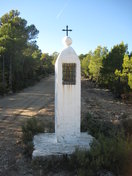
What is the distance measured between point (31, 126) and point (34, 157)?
1.95 m

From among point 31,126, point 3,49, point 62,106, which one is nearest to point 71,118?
point 62,106

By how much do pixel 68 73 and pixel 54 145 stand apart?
1.94 metres

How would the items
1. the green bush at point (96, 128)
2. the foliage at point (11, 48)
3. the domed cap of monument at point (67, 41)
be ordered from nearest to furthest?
the domed cap of monument at point (67, 41)
the green bush at point (96, 128)
the foliage at point (11, 48)

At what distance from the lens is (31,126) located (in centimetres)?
624

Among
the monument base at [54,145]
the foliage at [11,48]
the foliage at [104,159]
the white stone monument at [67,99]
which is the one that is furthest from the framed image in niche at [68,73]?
the foliage at [11,48]

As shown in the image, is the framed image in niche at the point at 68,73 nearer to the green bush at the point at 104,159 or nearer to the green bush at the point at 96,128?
the green bush at the point at 104,159

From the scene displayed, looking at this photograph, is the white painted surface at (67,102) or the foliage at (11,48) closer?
the white painted surface at (67,102)

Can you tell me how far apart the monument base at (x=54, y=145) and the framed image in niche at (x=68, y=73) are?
1.60 meters

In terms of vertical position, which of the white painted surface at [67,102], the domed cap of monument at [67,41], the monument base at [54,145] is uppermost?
the domed cap of monument at [67,41]

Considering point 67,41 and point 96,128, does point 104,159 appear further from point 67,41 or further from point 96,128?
point 67,41

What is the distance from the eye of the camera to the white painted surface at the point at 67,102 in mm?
5020

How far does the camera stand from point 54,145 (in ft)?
16.1

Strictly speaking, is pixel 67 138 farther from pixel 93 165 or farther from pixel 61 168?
pixel 93 165

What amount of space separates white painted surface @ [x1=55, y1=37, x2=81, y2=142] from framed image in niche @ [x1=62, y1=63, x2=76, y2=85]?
0.29ft
